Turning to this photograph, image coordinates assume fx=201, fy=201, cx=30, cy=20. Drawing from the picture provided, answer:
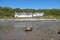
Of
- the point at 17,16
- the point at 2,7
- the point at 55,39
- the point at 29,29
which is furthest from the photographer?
the point at 2,7

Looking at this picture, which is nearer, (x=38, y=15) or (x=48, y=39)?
(x=48, y=39)

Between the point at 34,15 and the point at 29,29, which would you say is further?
the point at 34,15

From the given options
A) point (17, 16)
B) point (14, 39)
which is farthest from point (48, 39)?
point (17, 16)

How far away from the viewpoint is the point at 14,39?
19.8m

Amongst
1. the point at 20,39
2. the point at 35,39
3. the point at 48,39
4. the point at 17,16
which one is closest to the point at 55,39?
the point at 48,39

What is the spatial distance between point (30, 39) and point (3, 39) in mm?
2700

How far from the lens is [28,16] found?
236 ft

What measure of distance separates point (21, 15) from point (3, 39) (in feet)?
172

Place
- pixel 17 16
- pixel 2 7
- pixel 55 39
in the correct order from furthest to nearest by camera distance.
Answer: pixel 2 7 → pixel 17 16 → pixel 55 39

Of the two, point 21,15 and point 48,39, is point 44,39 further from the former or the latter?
point 21,15

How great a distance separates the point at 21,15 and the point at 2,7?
24303 mm

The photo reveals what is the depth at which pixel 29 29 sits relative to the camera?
27859mm

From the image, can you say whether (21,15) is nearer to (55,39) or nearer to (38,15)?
(38,15)

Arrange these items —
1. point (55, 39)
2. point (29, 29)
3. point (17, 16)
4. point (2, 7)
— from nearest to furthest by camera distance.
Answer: point (55, 39) < point (29, 29) < point (17, 16) < point (2, 7)
